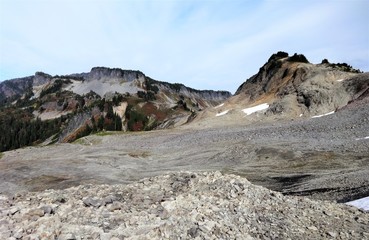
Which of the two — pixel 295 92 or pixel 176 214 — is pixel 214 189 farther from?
pixel 295 92

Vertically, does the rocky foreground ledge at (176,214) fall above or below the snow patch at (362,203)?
above

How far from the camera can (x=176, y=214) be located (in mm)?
15109

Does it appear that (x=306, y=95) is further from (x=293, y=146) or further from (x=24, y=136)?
(x=24, y=136)

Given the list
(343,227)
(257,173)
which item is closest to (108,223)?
(343,227)

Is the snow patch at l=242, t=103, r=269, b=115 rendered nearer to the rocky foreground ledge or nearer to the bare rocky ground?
the bare rocky ground

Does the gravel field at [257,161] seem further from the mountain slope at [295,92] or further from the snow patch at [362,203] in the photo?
the mountain slope at [295,92]

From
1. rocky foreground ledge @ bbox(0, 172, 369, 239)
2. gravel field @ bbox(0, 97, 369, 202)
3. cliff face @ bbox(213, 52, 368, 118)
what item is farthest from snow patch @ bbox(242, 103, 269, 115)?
rocky foreground ledge @ bbox(0, 172, 369, 239)

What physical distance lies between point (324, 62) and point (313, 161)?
64.3 meters

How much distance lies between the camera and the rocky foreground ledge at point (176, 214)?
13516mm

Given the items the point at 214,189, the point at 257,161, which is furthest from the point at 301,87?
the point at 214,189

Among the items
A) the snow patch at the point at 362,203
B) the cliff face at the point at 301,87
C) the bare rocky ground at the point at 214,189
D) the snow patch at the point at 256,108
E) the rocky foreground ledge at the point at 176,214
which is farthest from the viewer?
the snow patch at the point at 256,108

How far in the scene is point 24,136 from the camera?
194 metres

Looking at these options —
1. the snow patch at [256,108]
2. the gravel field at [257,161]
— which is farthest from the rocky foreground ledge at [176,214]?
the snow patch at [256,108]

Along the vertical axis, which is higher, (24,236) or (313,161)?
(24,236)
